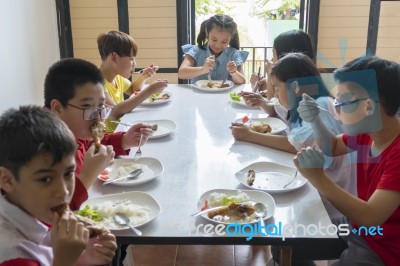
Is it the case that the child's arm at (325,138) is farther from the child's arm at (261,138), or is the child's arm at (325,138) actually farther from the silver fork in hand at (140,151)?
the silver fork in hand at (140,151)

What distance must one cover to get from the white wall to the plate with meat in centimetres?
199

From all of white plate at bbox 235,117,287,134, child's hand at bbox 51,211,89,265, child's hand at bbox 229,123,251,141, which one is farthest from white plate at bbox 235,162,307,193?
child's hand at bbox 51,211,89,265

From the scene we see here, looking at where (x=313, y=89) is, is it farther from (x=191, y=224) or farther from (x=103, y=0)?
(x=103, y=0)

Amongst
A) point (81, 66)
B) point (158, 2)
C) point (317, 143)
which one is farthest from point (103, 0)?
point (317, 143)

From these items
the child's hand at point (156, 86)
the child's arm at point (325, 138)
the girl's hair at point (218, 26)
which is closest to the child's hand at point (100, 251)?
the child's arm at point (325, 138)

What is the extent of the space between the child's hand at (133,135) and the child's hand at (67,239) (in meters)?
0.80

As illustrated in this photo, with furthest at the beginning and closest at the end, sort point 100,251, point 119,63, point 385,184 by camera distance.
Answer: point 119,63 → point 385,184 → point 100,251

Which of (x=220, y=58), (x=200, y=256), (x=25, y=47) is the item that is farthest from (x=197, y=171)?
(x=25, y=47)

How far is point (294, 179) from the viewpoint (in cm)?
143

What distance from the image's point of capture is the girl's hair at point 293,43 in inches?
87.6

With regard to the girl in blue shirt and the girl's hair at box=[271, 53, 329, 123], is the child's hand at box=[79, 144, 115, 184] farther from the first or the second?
the girl in blue shirt

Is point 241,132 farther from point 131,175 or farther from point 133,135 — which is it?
point 131,175

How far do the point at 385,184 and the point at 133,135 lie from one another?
3.19 feet

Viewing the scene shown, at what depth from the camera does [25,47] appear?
341 cm
